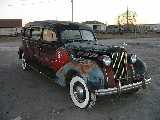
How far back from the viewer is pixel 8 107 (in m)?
6.67

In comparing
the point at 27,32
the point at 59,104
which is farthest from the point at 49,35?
the point at 59,104

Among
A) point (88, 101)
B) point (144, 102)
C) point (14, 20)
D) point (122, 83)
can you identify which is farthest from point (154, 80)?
point (14, 20)

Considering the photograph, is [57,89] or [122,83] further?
[57,89]

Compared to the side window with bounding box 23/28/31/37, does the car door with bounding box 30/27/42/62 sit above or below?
below

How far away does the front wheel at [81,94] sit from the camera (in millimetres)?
6445

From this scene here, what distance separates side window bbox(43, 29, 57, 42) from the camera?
26.8 feet

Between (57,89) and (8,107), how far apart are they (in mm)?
1940

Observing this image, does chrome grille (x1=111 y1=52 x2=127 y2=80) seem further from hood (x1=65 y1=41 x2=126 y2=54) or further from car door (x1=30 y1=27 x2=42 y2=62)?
car door (x1=30 y1=27 x2=42 y2=62)

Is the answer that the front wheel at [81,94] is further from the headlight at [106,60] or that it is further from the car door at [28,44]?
the car door at [28,44]

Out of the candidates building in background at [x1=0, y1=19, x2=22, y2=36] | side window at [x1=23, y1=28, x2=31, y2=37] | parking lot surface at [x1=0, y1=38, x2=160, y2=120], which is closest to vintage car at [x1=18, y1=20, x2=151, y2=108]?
parking lot surface at [x1=0, y1=38, x2=160, y2=120]

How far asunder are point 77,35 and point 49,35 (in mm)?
875

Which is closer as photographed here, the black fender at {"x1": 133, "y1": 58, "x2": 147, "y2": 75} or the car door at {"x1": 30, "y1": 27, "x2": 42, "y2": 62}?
the black fender at {"x1": 133, "y1": 58, "x2": 147, "y2": 75}

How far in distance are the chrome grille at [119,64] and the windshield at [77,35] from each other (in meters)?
2.00

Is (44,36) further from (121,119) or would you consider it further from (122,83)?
(121,119)
